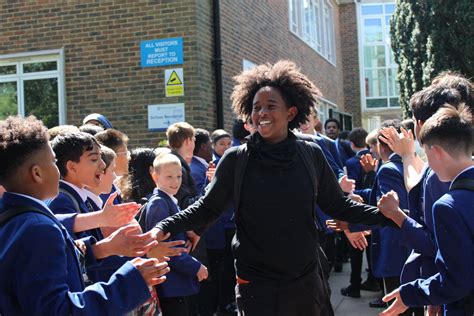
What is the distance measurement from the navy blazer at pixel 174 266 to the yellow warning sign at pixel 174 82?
4737 mm

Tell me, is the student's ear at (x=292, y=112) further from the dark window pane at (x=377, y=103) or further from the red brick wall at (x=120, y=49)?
the dark window pane at (x=377, y=103)

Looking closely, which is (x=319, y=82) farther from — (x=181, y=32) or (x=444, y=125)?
(x=444, y=125)

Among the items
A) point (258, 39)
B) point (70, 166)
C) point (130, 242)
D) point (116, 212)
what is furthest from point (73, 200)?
point (258, 39)

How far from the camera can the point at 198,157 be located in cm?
631

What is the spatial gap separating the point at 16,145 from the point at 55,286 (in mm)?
588

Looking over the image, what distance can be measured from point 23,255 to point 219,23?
809 centimetres

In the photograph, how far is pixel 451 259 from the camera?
2260mm

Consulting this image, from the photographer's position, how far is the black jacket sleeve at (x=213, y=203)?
3055mm

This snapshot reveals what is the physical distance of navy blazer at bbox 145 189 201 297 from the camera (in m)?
3.92

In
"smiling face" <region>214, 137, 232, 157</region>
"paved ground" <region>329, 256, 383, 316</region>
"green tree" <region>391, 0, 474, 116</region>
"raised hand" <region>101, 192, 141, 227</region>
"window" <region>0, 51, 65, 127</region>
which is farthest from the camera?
"green tree" <region>391, 0, 474, 116</region>

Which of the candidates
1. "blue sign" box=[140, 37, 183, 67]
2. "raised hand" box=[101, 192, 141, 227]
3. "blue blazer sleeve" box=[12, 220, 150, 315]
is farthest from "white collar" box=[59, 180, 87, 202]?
"blue sign" box=[140, 37, 183, 67]

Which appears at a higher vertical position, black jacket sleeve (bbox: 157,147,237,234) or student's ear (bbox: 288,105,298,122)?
student's ear (bbox: 288,105,298,122)

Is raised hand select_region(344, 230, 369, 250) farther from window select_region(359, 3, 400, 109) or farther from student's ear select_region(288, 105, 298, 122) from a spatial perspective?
window select_region(359, 3, 400, 109)

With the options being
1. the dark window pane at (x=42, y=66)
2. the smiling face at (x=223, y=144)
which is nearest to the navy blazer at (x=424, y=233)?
the smiling face at (x=223, y=144)
